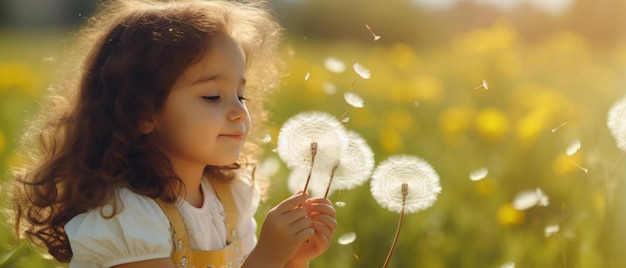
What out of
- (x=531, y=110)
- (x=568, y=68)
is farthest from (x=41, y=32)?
(x=531, y=110)

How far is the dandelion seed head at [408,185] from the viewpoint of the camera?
1855 millimetres

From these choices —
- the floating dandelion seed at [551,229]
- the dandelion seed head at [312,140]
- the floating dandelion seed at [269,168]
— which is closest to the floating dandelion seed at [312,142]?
the dandelion seed head at [312,140]

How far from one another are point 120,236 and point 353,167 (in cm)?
47

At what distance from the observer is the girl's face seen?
191cm

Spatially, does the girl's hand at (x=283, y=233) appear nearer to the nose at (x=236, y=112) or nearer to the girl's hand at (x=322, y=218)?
the girl's hand at (x=322, y=218)

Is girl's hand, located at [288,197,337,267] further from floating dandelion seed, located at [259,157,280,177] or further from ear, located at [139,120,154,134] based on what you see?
floating dandelion seed, located at [259,157,280,177]

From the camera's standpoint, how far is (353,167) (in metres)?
1.91

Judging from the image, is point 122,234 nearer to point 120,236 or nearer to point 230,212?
point 120,236

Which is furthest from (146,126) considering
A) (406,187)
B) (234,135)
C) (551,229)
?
(551,229)

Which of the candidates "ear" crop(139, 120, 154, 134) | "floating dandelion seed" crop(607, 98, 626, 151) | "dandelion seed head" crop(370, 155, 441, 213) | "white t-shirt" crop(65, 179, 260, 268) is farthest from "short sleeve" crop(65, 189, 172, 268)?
"floating dandelion seed" crop(607, 98, 626, 151)

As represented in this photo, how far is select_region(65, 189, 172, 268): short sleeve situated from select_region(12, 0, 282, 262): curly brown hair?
0.12ft

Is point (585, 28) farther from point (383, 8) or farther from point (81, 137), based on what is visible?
point (81, 137)

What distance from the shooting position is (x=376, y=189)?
6.17ft

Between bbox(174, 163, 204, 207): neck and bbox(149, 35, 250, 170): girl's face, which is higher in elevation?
bbox(149, 35, 250, 170): girl's face
